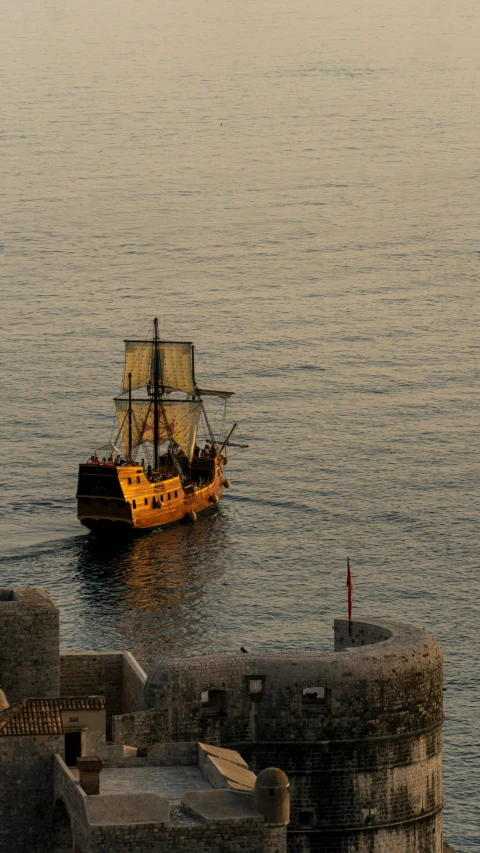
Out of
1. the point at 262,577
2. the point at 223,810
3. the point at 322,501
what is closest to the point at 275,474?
the point at 322,501

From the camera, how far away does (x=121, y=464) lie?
168 metres

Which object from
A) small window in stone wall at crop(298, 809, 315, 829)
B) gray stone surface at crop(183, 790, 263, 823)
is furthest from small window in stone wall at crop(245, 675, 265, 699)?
gray stone surface at crop(183, 790, 263, 823)

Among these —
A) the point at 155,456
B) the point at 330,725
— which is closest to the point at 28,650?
the point at 330,725

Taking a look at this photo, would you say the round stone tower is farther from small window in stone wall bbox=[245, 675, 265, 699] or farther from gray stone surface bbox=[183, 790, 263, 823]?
small window in stone wall bbox=[245, 675, 265, 699]

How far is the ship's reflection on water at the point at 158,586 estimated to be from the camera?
429 ft

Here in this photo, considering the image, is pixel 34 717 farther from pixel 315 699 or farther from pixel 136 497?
pixel 136 497

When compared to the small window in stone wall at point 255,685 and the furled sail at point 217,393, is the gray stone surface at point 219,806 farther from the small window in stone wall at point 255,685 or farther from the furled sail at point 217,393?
the furled sail at point 217,393

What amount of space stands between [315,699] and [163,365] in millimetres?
123926

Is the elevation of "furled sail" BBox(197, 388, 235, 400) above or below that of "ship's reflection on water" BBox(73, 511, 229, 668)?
above

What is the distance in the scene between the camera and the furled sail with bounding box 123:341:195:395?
180000 millimetres

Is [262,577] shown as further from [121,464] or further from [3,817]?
[3,817]

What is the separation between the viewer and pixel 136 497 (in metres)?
166

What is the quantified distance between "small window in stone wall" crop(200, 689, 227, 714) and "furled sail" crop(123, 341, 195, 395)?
399 ft

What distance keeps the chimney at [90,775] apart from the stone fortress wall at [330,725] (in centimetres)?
678
